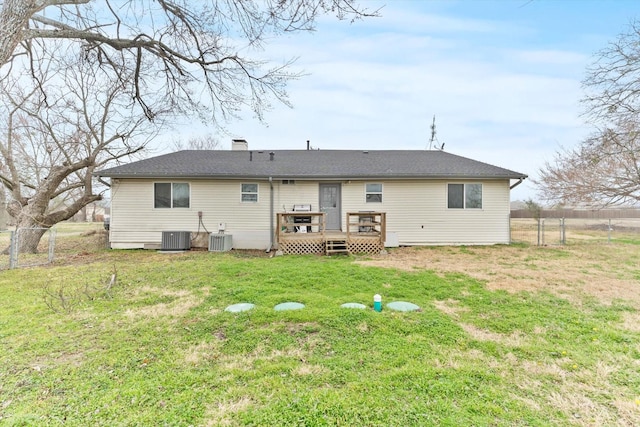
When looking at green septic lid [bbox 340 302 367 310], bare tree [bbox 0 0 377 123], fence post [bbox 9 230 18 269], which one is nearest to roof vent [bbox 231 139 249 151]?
bare tree [bbox 0 0 377 123]

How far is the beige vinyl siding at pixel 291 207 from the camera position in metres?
9.83

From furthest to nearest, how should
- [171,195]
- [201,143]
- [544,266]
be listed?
[201,143], [171,195], [544,266]

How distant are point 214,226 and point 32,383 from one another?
781 centimetres

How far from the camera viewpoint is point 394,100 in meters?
13.5

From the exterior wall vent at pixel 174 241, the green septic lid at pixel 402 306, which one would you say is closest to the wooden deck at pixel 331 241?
the exterior wall vent at pixel 174 241

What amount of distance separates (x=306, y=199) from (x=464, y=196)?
559cm

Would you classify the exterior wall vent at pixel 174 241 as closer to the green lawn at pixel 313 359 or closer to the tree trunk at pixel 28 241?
the tree trunk at pixel 28 241

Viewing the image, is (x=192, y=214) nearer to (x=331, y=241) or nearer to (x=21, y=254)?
(x=331, y=241)

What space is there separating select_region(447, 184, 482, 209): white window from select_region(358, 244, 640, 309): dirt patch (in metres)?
1.51

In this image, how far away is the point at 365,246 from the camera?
29.1ft

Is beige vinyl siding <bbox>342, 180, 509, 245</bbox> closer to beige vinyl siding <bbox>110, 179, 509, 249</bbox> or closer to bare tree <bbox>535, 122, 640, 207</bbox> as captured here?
beige vinyl siding <bbox>110, 179, 509, 249</bbox>

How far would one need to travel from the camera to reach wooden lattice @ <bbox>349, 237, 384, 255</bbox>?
8820mm

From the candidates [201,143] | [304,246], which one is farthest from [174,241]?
[201,143]

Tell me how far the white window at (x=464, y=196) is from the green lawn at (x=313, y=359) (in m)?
5.97
